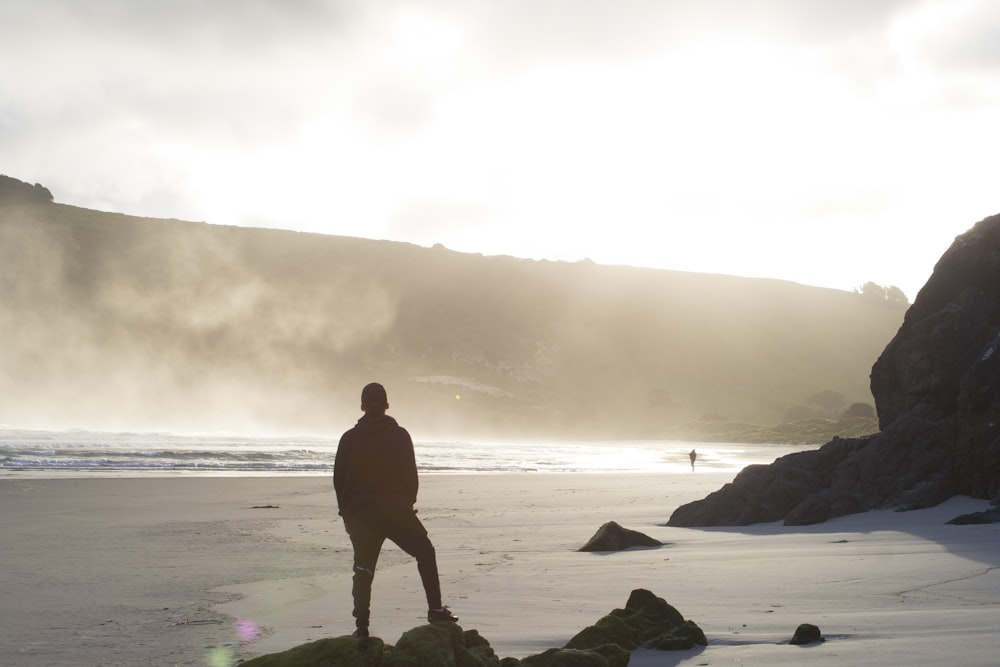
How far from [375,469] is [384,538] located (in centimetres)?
52

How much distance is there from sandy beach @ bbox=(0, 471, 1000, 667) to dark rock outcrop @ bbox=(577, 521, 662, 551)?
1.05ft

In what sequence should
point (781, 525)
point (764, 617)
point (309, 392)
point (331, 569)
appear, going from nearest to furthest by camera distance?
1. point (764, 617)
2. point (331, 569)
3. point (781, 525)
4. point (309, 392)

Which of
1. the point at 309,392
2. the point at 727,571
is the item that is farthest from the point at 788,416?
the point at 727,571

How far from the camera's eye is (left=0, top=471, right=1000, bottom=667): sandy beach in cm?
699

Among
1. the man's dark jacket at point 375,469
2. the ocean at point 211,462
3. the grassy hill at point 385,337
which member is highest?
the grassy hill at point 385,337

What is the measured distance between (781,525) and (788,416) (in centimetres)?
9599

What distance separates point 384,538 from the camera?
690 centimetres

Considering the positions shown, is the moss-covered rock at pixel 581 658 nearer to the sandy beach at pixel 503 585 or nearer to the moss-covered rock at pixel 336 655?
the sandy beach at pixel 503 585

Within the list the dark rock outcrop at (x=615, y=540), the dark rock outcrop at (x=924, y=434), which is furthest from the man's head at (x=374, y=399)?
the dark rock outcrop at (x=924, y=434)

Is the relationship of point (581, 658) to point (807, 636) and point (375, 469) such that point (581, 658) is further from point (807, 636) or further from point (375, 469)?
point (375, 469)

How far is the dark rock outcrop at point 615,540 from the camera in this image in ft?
42.4

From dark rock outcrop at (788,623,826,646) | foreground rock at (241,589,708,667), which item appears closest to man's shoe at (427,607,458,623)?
foreground rock at (241,589,708,667)

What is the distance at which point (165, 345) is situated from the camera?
108750mm

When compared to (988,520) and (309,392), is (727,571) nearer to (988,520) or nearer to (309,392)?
(988,520)
